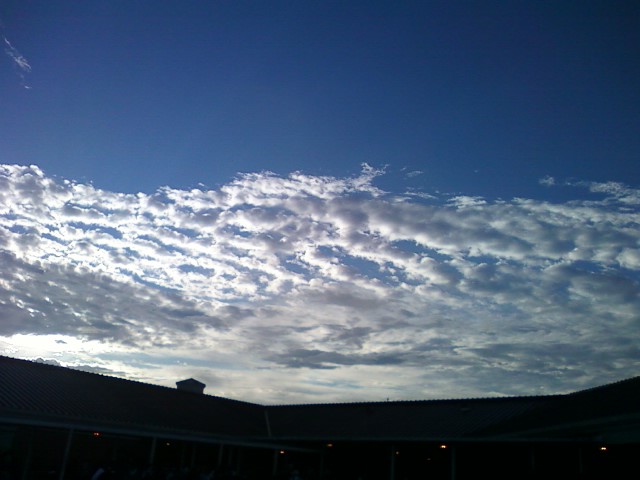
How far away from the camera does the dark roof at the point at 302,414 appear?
61.6 ft

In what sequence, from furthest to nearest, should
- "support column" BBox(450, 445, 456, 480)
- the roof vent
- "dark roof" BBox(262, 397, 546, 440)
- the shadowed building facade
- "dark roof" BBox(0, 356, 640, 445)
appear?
the roof vent
"dark roof" BBox(262, 397, 546, 440)
"support column" BBox(450, 445, 456, 480)
the shadowed building facade
"dark roof" BBox(0, 356, 640, 445)

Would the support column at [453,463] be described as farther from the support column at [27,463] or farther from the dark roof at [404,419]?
the support column at [27,463]

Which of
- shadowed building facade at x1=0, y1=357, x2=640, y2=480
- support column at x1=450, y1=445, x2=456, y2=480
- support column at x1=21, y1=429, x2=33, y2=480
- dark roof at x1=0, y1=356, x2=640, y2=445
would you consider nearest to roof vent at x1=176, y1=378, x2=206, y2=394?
dark roof at x1=0, y1=356, x2=640, y2=445

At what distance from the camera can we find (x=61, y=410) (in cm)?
2072

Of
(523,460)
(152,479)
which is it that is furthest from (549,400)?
(152,479)

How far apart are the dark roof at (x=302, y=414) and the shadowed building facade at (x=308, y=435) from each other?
66 mm

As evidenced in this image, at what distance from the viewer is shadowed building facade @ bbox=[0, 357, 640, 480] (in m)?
19.0

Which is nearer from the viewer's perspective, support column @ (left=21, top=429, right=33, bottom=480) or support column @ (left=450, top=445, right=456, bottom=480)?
support column @ (left=21, top=429, right=33, bottom=480)

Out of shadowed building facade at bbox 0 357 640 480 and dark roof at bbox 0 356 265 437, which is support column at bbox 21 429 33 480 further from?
dark roof at bbox 0 356 265 437

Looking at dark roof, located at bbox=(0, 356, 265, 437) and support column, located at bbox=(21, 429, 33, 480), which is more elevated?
dark roof, located at bbox=(0, 356, 265, 437)

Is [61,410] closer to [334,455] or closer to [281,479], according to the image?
[281,479]

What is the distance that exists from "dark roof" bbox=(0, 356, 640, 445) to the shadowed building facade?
0.07 m

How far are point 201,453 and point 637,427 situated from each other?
18.2 meters

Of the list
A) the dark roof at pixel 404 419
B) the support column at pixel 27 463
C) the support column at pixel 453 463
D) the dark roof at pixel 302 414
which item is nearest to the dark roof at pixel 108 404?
the dark roof at pixel 302 414
